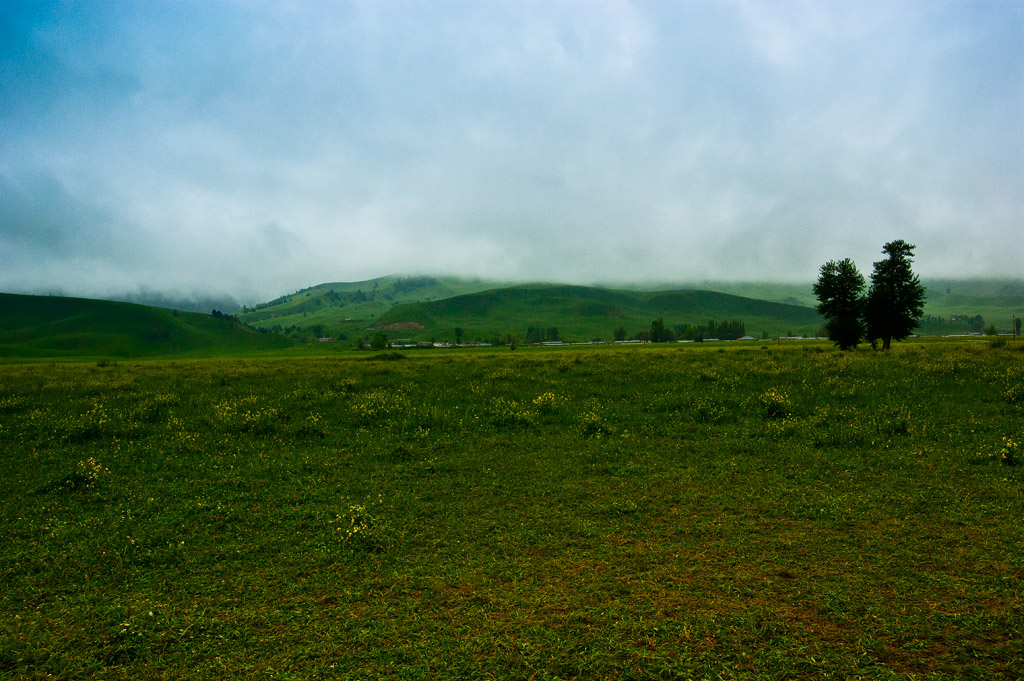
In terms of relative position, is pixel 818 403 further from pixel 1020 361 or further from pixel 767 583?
pixel 767 583

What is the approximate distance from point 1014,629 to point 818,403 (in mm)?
12935

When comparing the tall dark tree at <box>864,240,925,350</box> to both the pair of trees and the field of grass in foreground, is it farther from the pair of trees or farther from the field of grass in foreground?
the field of grass in foreground

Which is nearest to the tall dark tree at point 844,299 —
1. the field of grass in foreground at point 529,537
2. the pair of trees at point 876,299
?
the pair of trees at point 876,299

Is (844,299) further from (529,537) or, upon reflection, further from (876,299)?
(529,537)

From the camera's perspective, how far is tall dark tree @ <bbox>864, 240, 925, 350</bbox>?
5859 cm

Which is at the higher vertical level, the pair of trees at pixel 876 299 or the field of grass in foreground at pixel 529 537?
the pair of trees at pixel 876 299

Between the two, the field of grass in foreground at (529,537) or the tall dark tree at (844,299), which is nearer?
the field of grass in foreground at (529,537)

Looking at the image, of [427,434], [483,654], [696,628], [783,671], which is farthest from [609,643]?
[427,434]

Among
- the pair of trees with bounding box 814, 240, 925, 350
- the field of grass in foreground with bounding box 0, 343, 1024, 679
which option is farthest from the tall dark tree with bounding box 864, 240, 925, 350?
the field of grass in foreground with bounding box 0, 343, 1024, 679

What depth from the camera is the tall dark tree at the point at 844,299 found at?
61.4 m

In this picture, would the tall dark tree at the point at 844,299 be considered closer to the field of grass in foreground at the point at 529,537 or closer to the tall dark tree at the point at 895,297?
the tall dark tree at the point at 895,297

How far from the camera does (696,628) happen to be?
6.90 m

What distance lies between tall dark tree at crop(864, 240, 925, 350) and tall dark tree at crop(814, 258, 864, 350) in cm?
205

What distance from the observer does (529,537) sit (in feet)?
32.4
